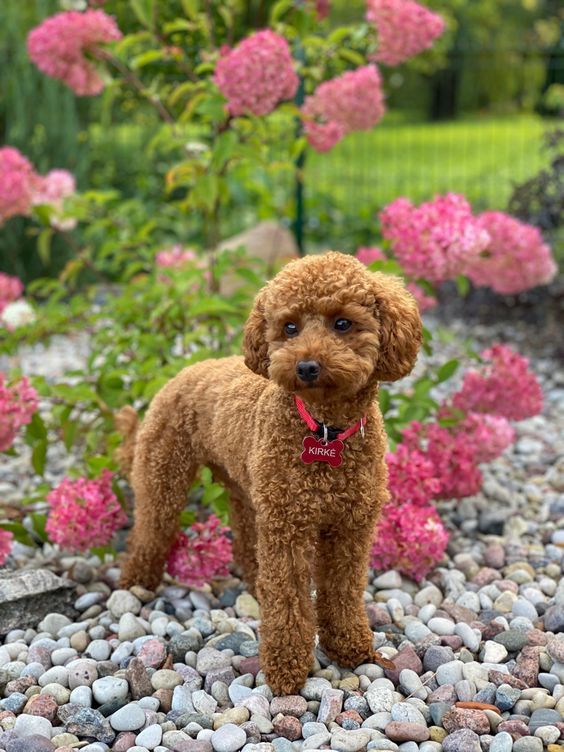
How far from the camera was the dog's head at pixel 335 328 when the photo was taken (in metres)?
2.23

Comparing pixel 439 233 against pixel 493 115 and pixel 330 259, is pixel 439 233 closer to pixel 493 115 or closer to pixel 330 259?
pixel 330 259

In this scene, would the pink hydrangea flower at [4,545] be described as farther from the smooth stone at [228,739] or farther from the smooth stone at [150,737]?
the smooth stone at [228,739]

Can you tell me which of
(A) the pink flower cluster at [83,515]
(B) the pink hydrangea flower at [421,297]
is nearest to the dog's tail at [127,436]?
(A) the pink flower cluster at [83,515]

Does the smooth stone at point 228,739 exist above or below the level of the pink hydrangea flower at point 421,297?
below

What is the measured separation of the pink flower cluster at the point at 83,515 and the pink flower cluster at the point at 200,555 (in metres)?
0.29

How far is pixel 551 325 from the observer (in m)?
6.84

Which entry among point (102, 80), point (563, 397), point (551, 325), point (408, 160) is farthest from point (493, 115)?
point (102, 80)

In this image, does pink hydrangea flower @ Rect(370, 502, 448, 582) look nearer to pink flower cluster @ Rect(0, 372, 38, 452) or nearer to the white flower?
pink flower cluster @ Rect(0, 372, 38, 452)

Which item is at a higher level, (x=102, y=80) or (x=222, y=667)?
(x=102, y=80)

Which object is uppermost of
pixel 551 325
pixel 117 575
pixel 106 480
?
pixel 106 480

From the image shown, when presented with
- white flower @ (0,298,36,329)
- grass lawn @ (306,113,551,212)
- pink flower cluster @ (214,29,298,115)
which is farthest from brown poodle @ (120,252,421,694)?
grass lawn @ (306,113,551,212)

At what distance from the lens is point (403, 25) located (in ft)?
13.5

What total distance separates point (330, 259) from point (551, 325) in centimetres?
487

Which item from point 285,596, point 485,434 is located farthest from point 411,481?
point 285,596
